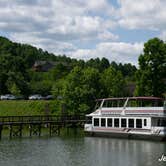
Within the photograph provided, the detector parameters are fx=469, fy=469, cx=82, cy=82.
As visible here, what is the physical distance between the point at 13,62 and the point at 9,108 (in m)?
40.0

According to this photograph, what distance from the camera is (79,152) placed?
44.0 m

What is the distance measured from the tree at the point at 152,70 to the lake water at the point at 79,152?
14329 mm

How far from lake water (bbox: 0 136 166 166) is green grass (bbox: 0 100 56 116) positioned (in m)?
27.6

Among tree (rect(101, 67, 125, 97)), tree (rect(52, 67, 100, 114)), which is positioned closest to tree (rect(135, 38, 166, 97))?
tree (rect(52, 67, 100, 114))

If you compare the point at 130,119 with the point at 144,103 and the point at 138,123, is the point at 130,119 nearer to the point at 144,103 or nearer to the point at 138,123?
the point at 138,123

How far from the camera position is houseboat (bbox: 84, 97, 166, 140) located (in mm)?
53031

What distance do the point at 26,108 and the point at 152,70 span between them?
27340mm

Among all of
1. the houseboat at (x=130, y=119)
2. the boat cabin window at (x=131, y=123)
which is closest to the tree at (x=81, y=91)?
the houseboat at (x=130, y=119)

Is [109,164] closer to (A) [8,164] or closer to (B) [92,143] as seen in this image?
(A) [8,164]

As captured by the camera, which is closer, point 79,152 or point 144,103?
point 79,152

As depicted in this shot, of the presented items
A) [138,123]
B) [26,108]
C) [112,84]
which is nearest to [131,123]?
[138,123]

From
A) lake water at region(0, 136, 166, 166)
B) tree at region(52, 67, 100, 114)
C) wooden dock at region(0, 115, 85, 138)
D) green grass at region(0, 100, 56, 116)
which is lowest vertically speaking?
lake water at region(0, 136, 166, 166)

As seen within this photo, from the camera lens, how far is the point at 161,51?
6912 centimetres

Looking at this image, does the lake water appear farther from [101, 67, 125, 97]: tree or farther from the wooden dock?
[101, 67, 125, 97]: tree
